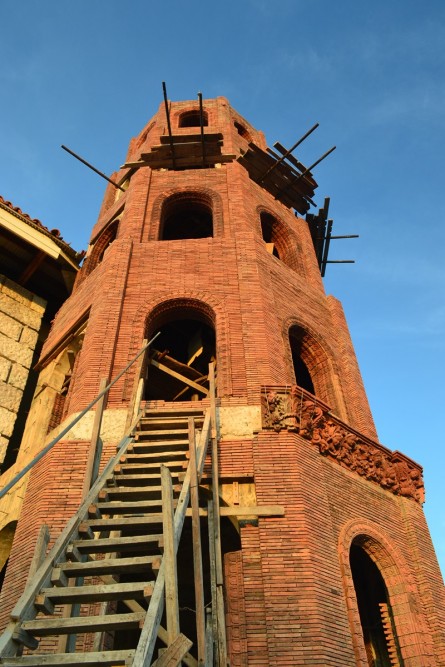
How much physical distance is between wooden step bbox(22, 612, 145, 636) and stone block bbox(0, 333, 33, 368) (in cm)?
854

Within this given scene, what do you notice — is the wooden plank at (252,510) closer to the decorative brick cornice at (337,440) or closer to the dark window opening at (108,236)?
the decorative brick cornice at (337,440)

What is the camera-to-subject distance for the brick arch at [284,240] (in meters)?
14.1

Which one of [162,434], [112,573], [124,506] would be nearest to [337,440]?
[162,434]

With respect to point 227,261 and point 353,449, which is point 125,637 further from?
point 227,261

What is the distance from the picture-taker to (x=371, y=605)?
940cm

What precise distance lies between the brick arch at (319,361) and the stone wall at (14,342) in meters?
5.74

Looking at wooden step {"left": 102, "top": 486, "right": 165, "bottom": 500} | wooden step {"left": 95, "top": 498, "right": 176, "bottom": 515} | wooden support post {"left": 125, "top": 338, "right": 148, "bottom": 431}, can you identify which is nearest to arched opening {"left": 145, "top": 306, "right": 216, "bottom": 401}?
wooden support post {"left": 125, "top": 338, "right": 148, "bottom": 431}

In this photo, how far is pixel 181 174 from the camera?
46.9 feet

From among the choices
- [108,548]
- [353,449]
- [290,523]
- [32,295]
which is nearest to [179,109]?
[32,295]

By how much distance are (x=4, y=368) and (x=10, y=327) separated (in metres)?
1.24

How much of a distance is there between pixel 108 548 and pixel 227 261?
7135 millimetres

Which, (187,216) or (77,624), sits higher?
(187,216)

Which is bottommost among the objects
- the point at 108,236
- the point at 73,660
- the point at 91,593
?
the point at 73,660

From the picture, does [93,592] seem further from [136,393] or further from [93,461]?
[136,393]
